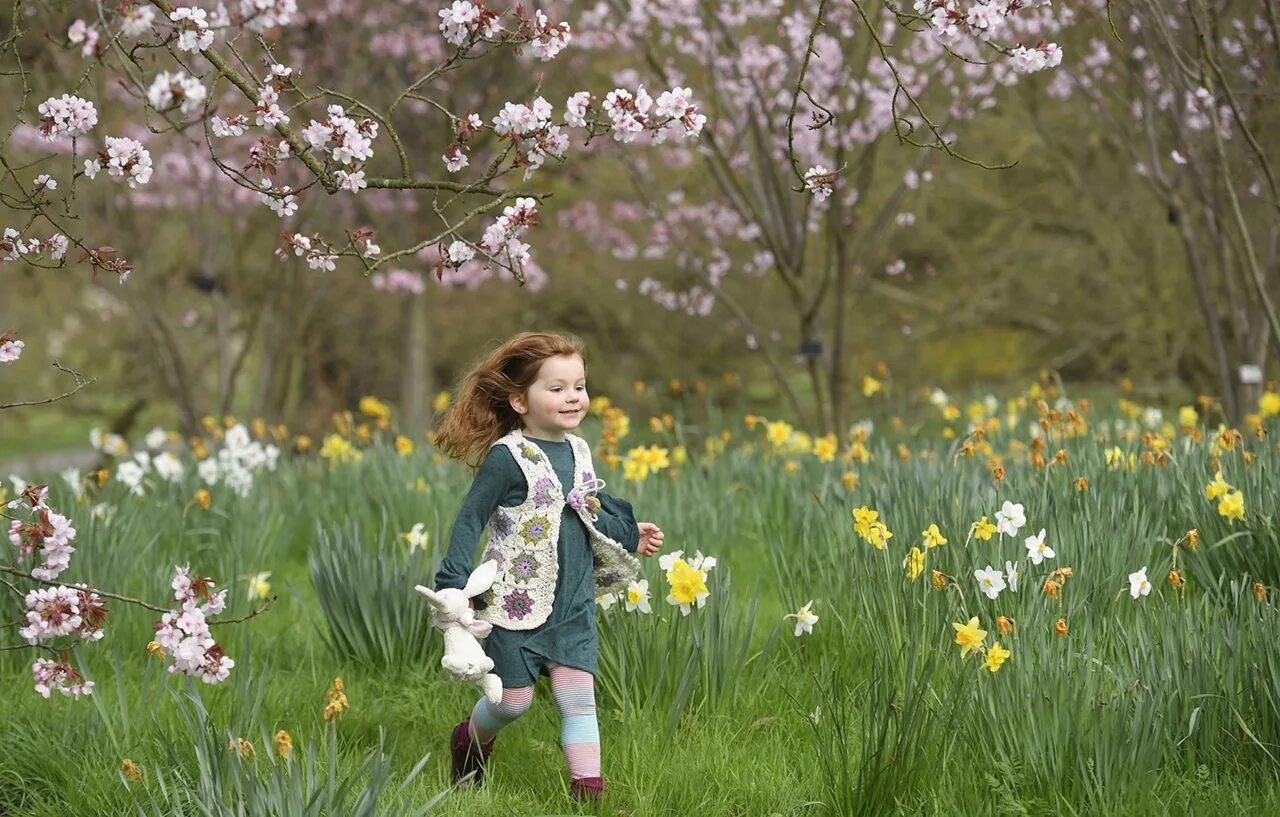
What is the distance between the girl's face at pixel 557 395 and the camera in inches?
123

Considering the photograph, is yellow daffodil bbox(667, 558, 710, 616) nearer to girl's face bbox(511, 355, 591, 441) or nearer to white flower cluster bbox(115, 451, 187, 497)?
girl's face bbox(511, 355, 591, 441)

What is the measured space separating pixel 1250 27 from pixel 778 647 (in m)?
5.17

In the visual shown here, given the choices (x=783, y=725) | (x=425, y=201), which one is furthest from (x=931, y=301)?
(x=783, y=725)

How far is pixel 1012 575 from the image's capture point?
300cm

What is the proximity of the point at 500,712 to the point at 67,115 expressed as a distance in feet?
5.14

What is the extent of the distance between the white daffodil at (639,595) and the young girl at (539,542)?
0.10ft

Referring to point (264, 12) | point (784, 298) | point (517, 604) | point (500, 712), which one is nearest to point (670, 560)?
point (517, 604)

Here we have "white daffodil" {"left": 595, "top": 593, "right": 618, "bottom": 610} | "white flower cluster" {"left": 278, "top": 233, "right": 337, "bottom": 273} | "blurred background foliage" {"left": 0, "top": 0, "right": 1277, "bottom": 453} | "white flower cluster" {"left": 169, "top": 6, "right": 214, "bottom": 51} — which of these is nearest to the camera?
"white flower cluster" {"left": 169, "top": 6, "right": 214, "bottom": 51}

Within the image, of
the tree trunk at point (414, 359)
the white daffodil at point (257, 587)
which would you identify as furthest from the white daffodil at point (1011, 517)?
the tree trunk at point (414, 359)

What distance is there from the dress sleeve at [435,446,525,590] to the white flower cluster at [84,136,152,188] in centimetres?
96

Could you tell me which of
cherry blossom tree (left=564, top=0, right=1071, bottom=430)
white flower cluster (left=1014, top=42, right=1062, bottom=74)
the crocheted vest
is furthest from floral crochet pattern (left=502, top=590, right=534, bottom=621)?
cherry blossom tree (left=564, top=0, right=1071, bottom=430)

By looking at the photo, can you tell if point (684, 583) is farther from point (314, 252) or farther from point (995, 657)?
point (314, 252)

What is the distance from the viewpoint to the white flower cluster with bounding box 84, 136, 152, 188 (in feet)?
9.11

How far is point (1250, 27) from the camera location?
280 inches
